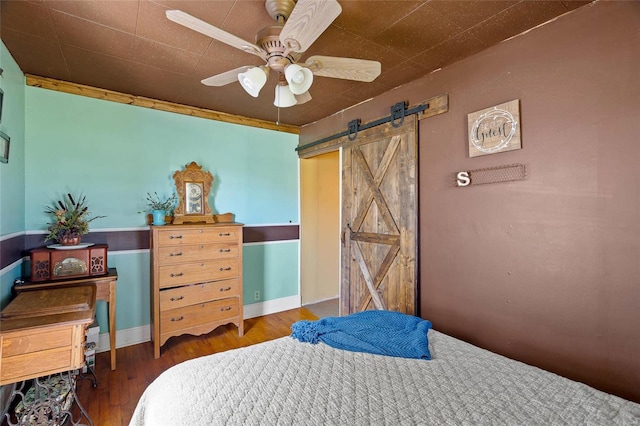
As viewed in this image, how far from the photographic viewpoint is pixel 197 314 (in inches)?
122

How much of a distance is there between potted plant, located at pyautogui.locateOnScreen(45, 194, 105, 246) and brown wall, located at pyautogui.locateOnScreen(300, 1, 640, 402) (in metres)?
3.07

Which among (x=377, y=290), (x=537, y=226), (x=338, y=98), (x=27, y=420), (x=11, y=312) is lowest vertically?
(x=27, y=420)

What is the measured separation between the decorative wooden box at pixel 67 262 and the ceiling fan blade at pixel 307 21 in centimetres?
237

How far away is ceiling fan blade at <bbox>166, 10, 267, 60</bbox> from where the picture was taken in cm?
125

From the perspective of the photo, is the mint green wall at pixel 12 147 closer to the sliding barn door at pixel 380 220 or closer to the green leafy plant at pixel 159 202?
the green leafy plant at pixel 159 202

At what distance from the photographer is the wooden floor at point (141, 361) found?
7.10 feet

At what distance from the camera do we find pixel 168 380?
1387 millimetres

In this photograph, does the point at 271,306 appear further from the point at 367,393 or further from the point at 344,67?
the point at 344,67

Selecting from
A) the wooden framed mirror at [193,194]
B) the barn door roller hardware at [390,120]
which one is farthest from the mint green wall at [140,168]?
the barn door roller hardware at [390,120]

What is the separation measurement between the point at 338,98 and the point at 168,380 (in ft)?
9.06

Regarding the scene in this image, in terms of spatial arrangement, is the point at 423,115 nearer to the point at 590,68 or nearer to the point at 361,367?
the point at 590,68

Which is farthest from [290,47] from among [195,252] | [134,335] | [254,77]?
[134,335]

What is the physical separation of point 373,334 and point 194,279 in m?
2.02

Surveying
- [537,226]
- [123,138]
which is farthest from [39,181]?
[537,226]
